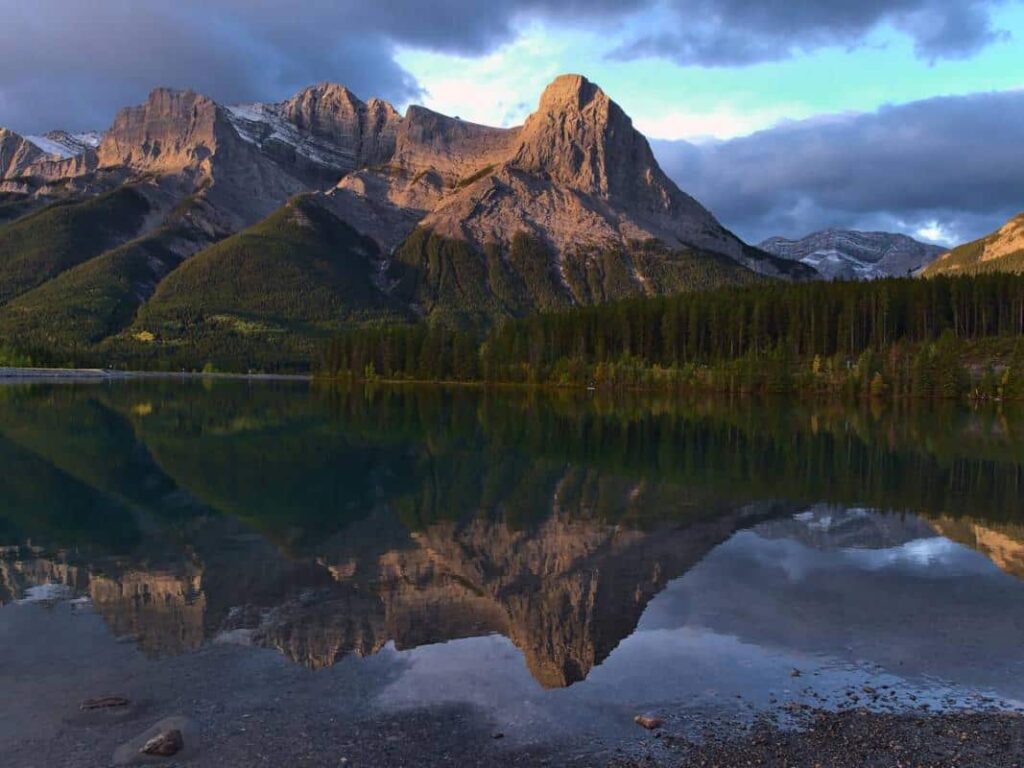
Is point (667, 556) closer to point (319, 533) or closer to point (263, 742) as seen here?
point (319, 533)

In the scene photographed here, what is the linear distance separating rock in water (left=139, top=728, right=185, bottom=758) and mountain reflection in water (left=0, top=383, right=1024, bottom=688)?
164 inches

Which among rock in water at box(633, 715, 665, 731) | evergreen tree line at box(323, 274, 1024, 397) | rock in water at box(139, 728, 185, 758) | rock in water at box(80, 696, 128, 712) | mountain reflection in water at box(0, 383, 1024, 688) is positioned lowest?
mountain reflection in water at box(0, 383, 1024, 688)

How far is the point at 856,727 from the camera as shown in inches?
561

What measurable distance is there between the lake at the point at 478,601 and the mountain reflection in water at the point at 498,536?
158 millimetres

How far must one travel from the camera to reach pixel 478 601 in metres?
22.3

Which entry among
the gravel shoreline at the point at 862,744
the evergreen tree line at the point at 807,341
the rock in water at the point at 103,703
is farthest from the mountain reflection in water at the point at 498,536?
the evergreen tree line at the point at 807,341

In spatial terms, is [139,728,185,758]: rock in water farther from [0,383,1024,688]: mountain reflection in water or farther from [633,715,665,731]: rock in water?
[633,715,665,731]: rock in water

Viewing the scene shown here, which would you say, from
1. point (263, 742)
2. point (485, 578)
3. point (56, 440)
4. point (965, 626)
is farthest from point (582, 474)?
point (56, 440)

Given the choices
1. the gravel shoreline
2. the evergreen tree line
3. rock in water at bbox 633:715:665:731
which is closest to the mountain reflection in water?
rock in water at bbox 633:715:665:731

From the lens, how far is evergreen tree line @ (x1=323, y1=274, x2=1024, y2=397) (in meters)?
152

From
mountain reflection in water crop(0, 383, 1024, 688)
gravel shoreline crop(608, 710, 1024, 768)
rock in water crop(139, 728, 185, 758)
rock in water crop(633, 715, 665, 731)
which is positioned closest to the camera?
gravel shoreline crop(608, 710, 1024, 768)

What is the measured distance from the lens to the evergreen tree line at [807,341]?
152500mm

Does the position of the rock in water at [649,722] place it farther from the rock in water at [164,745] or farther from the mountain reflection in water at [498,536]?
the rock in water at [164,745]

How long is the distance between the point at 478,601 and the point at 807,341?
17020 centimetres
